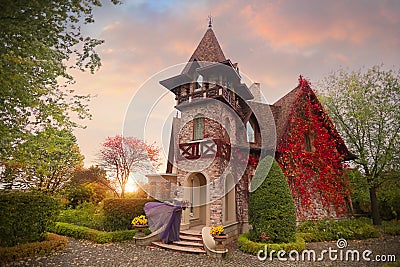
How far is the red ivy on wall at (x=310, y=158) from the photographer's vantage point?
11.5 m

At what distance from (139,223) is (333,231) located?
7753 millimetres

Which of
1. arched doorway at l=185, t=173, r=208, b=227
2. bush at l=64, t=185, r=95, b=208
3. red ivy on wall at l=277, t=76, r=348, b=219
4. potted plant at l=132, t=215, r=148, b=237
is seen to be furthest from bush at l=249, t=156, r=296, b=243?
bush at l=64, t=185, r=95, b=208

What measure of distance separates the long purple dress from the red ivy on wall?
544 centimetres

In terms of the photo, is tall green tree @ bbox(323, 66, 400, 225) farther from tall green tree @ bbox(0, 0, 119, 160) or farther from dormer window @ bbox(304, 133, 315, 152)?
tall green tree @ bbox(0, 0, 119, 160)

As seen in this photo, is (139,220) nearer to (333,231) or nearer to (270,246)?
(270,246)

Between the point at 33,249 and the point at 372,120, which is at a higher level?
the point at 372,120

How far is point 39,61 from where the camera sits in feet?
15.8

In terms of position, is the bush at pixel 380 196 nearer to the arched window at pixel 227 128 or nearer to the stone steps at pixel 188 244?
the arched window at pixel 227 128

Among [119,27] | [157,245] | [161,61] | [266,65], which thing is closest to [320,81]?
[266,65]

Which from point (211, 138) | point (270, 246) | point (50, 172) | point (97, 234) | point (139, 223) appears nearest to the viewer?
point (270, 246)

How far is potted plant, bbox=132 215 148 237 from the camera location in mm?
9211

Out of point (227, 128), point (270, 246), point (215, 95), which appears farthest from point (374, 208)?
point (215, 95)

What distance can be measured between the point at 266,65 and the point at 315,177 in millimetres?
6029

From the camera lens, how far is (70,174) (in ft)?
49.6
